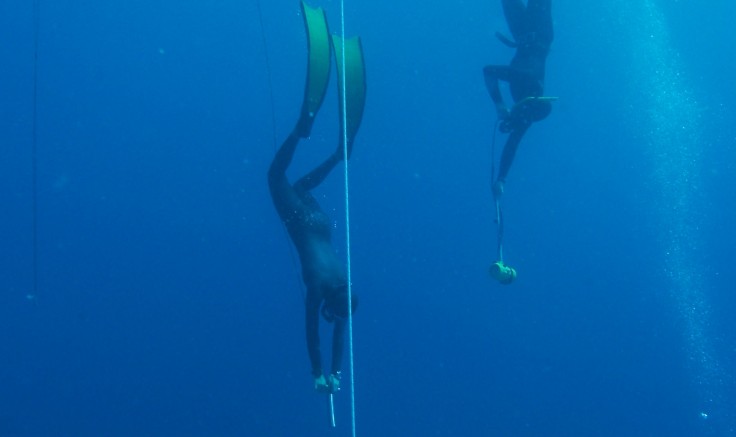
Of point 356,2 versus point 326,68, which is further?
point 356,2

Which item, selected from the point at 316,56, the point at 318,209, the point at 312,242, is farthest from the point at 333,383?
the point at 316,56

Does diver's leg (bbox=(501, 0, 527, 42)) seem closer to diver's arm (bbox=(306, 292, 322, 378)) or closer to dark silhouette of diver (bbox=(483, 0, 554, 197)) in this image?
dark silhouette of diver (bbox=(483, 0, 554, 197))

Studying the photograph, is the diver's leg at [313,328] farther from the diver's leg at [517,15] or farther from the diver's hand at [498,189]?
the diver's leg at [517,15]

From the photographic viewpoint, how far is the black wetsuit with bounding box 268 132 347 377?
518 cm

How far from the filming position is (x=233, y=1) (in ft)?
86.9

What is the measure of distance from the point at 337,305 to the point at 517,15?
2.99 metres

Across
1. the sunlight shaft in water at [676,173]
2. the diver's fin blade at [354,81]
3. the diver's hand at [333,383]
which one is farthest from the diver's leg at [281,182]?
the sunlight shaft in water at [676,173]

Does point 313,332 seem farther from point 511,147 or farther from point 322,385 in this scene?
point 511,147

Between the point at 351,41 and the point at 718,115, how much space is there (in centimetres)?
2538

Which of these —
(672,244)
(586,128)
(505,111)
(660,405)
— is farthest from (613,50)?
(505,111)

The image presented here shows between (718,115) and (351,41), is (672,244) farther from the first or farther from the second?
(351,41)

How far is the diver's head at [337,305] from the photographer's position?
16.1 feet

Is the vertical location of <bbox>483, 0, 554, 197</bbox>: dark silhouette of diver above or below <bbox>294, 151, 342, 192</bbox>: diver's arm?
above

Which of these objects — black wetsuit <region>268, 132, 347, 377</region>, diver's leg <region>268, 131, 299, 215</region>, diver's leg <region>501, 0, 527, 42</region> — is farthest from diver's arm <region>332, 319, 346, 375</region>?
diver's leg <region>501, 0, 527, 42</region>
